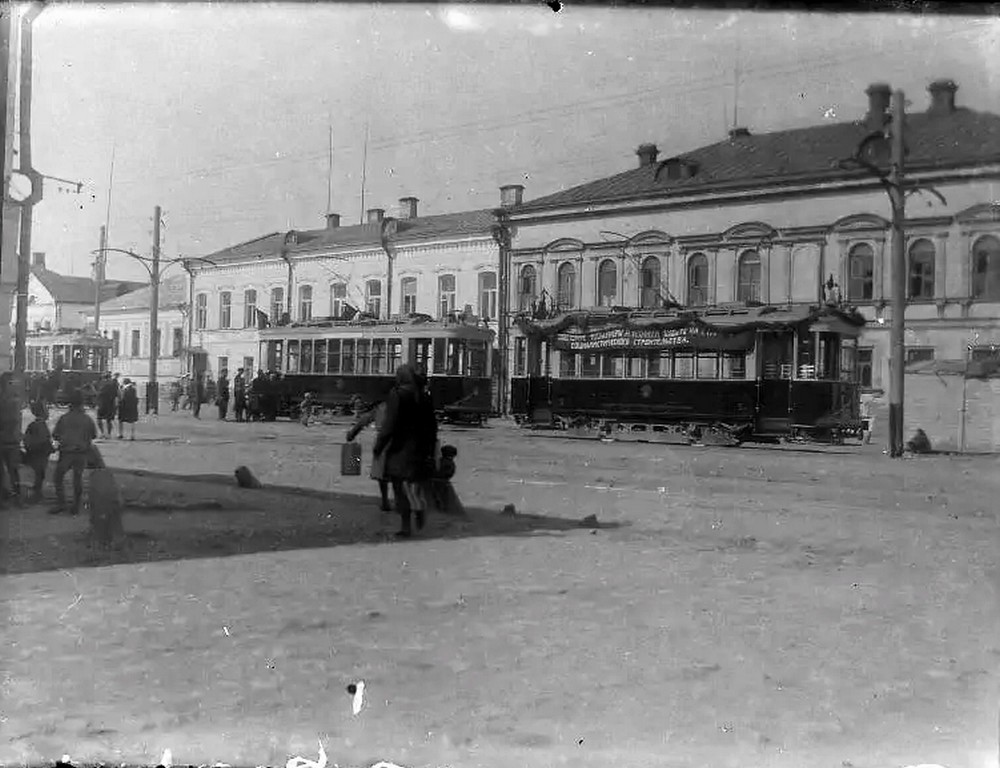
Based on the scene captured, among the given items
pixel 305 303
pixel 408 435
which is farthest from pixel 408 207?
pixel 408 435

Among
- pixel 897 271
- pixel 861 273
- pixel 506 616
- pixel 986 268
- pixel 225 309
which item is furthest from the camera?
pixel 225 309

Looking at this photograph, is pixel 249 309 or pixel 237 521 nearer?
pixel 237 521

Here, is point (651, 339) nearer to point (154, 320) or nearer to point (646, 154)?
point (646, 154)

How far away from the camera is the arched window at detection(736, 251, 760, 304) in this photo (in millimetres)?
5898

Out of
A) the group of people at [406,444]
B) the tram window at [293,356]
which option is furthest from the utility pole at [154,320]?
the group of people at [406,444]

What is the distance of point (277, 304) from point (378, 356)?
1026 mm

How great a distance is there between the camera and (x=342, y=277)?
6.49 meters

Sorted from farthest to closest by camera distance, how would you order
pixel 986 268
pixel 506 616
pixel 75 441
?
pixel 75 441
pixel 986 268
pixel 506 616

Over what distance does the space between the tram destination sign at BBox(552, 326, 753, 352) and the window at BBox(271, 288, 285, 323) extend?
6.41ft

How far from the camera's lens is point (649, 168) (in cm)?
580

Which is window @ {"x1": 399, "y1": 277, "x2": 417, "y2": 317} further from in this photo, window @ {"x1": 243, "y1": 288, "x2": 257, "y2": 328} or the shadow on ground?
the shadow on ground

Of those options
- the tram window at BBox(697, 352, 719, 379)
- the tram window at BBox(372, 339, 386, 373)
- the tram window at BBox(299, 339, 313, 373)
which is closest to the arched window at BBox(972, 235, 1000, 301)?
the tram window at BBox(697, 352, 719, 379)

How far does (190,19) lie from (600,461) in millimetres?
4080

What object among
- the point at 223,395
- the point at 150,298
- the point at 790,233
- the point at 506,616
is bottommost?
the point at 506,616
